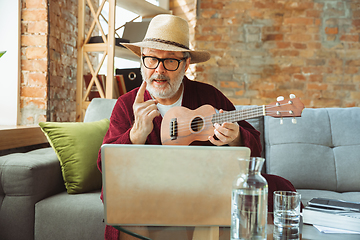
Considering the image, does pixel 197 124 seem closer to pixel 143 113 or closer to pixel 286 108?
pixel 143 113

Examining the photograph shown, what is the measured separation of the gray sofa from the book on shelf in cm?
74

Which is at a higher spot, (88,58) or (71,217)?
(88,58)

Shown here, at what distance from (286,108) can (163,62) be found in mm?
602

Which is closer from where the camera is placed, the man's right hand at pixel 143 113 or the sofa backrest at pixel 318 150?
the man's right hand at pixel 143 113

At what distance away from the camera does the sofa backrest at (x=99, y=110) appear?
2174 mm

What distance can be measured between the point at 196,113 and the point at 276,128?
0.85m

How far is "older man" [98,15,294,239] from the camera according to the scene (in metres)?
1.32

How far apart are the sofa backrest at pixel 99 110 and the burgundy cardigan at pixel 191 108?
1.98 ft

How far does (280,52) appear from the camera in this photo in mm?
3342

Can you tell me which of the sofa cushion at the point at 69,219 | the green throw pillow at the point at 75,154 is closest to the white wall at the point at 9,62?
the green throw pillow at the point at 75,154

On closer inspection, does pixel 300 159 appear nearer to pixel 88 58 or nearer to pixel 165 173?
pixel 165 173

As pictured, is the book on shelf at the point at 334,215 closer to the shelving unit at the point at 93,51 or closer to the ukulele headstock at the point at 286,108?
the ukulele headstock at the point at 286,108

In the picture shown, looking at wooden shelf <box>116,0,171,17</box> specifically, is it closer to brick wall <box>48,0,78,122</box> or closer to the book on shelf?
brick wall <box>48,0,78,122</box>

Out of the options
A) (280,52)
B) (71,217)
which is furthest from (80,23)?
(280,52)
